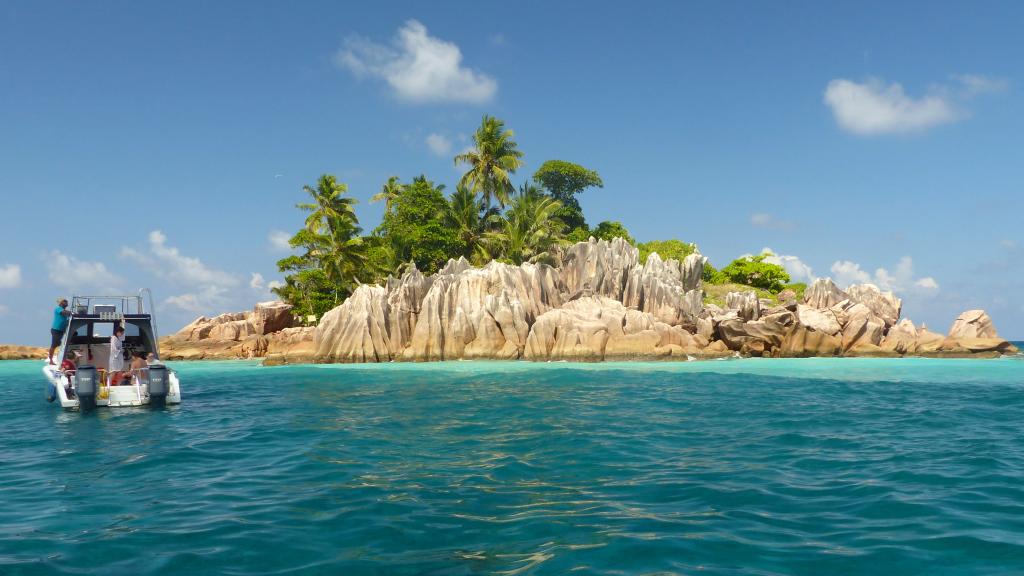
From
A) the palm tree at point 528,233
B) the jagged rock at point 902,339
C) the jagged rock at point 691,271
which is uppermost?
the palm tree at point 528,233

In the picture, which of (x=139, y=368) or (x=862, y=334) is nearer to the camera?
(x=139, y=368)

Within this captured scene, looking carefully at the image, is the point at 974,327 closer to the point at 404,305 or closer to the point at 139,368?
the point at 404,305

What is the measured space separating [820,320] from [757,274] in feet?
73.7

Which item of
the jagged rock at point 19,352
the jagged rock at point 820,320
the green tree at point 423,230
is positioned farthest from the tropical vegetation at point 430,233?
the jagged rock at point 19,352

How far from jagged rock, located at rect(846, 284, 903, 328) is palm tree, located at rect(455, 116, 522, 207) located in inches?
1239

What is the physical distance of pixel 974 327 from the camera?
1891 inches

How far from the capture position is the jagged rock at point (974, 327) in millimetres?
47938

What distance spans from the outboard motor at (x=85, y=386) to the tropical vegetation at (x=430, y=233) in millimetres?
34173

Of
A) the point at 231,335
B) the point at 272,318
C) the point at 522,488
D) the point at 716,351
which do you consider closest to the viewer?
the point at 522,488

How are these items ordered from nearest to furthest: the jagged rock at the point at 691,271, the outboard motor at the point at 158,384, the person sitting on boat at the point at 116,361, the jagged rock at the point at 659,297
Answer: the outboard motor at the point at 158,384 → the person sitting on boat at the point at 116,361 → the jagged rock at the point at 659,297 → the jagged rock at the point at 691,271

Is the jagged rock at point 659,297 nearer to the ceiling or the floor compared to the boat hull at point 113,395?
nearer to the ceiling

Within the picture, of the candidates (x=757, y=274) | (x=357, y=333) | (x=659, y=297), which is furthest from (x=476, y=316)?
(x=757, y=274)

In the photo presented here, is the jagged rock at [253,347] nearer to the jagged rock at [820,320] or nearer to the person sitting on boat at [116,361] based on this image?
the person sitting on boat at [116,361]

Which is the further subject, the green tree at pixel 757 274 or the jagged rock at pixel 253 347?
the green tree at pixel 757 274
